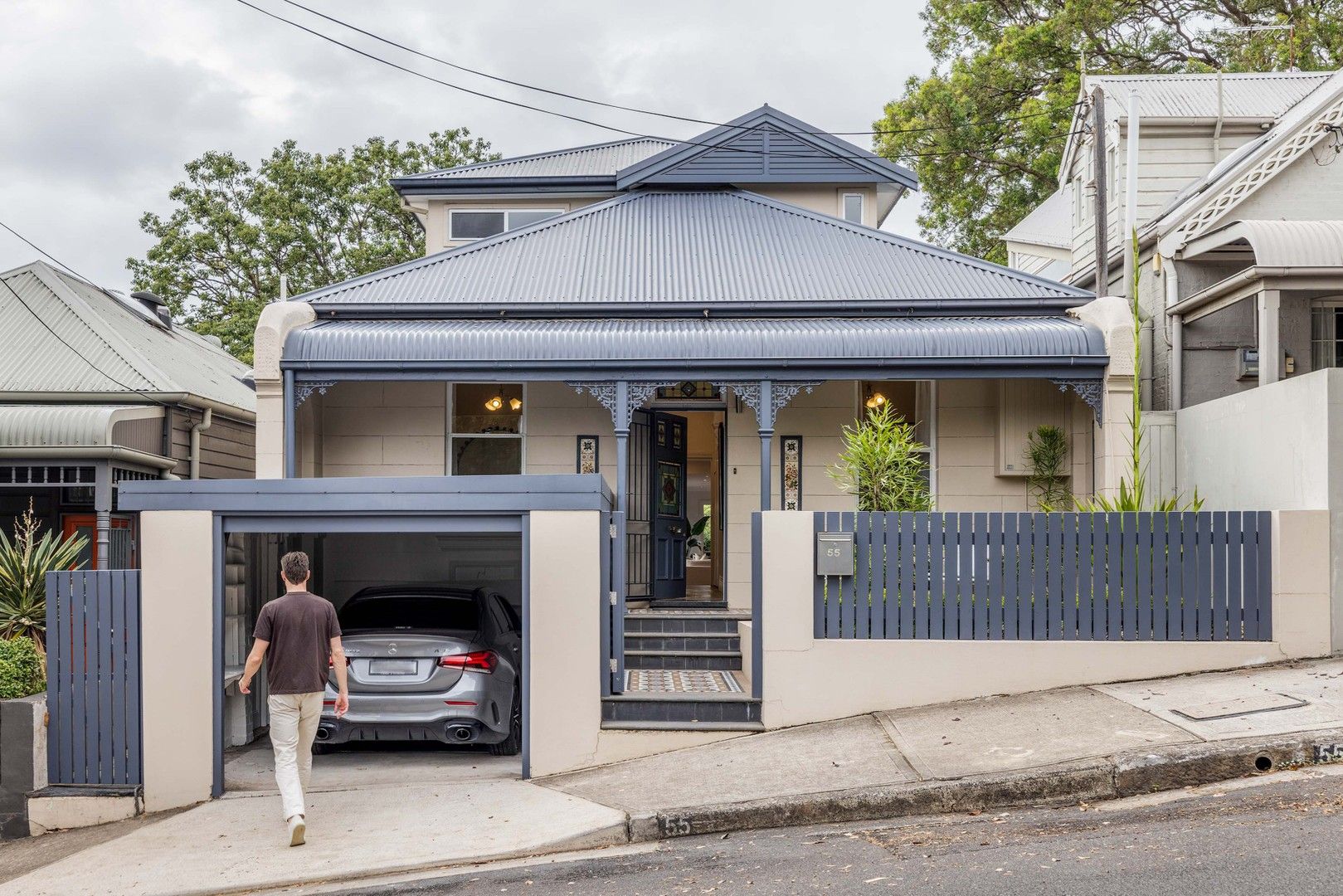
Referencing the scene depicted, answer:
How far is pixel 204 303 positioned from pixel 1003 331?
25606 mm

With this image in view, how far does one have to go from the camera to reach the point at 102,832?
774 centimetres

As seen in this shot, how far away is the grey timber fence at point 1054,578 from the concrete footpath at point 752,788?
61 cm

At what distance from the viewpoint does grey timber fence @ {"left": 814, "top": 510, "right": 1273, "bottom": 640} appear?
8805mm

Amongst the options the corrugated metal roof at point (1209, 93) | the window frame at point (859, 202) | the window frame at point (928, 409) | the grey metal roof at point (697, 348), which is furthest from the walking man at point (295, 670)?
the corrugated metal roof at point (1209, 93)

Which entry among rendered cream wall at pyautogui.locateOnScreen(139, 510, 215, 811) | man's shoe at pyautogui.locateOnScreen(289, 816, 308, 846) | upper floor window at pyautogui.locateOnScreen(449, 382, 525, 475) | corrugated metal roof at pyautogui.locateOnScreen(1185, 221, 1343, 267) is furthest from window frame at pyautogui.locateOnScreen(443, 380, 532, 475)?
corrugated metal roof at pyautogui.locateOnScreen(1185, 221, 1343, 267)

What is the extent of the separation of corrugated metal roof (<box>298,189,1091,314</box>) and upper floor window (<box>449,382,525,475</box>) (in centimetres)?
107

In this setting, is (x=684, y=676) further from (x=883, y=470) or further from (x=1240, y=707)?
(x=1240, y=707)

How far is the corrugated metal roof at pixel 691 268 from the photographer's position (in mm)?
12805

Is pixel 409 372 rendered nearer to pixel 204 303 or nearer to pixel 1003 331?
pixel 1003 331

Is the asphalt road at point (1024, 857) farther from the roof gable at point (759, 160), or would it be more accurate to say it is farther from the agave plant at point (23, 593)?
the roof gable at point (759, 160)

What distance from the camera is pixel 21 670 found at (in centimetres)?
839

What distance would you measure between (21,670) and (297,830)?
315 cm

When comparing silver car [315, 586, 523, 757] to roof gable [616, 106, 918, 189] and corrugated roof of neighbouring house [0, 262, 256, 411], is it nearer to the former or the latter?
corrugated roof of neighbouring house [0, 262, 256, 411]

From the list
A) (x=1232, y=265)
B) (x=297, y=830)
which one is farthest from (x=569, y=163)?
(x=297, y=830)
